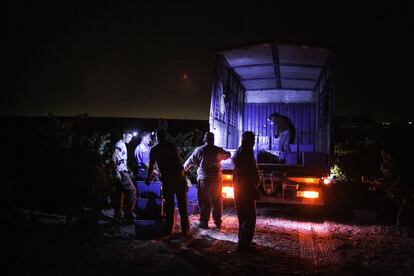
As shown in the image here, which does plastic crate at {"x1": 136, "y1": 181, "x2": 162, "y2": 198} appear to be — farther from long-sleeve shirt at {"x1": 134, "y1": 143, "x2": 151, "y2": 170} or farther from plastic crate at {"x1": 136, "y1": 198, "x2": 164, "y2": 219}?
long-sleeve shirt at {"x1": 134, "y1": 143, "x2": 151, "y2": 170}

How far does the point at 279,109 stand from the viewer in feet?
43.5

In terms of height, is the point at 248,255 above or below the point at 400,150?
below

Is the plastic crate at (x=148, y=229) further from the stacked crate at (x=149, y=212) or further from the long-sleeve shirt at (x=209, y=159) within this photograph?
the long-sleeve shirt at (x=209, y=159)

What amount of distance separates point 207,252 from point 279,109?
27.4 ft

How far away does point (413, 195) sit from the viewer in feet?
25.2

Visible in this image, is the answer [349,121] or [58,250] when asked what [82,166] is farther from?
[349,121]

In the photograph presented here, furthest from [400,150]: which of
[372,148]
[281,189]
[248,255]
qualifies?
[248,255]

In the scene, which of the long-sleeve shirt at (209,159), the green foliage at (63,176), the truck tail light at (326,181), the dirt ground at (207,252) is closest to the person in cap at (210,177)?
the long-sleeve shirt at (209,159)

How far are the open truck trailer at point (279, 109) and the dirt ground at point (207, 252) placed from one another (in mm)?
1096

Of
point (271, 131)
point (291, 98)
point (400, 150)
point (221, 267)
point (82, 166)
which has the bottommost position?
point (221, 267)

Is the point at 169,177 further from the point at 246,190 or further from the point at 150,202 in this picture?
the point at 246,190

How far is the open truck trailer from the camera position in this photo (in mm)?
8453

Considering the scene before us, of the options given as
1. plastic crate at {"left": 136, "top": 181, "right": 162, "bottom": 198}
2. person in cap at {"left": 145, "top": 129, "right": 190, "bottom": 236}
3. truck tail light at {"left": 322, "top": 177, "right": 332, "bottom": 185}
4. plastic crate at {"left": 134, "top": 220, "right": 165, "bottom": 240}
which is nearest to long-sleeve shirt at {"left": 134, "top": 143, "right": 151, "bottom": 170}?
plastic crate at {"left": 136, "top": 181, "right": 162, "bottom": 198}

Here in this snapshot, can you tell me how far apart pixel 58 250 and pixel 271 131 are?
29.3 feet
